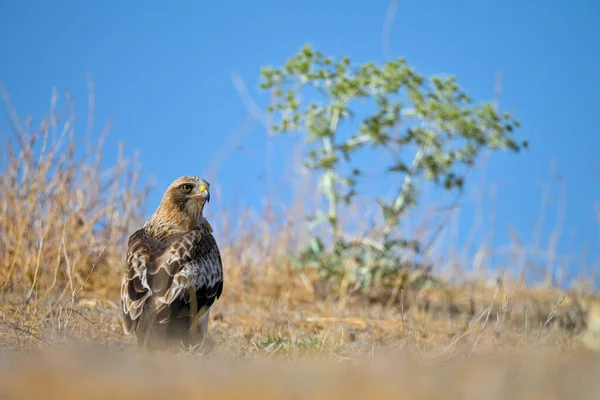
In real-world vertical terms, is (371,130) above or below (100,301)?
above

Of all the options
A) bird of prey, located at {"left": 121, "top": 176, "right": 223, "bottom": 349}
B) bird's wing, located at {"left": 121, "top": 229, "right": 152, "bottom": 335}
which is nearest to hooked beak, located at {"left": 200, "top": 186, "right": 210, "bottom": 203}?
bird of prey, located at {"left": 121, "top": 176, "right": 223, "bottom": 349}

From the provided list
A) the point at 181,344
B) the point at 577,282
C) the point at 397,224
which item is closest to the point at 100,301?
the point at 181,344

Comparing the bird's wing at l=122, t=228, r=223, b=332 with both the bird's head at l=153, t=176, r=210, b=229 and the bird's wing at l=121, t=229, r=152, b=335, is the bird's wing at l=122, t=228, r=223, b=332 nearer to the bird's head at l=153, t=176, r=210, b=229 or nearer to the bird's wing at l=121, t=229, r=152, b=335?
the bird's wing at l=121, t=229, r=152, b=335

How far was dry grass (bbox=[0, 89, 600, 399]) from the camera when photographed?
146cm

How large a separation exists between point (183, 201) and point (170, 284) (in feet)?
3.08

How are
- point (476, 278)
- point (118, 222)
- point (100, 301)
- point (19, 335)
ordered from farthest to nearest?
point (476, 278) → point (118, 222) → point (100, 301) → point (19, 335)

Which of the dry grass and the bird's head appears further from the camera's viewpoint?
the bird's head

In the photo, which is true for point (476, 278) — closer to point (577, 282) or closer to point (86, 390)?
point (577, 282)

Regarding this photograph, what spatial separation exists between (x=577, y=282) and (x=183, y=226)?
24.3ft

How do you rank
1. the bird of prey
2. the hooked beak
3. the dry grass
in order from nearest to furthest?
1. the dry grass
2. the bird of prey
3. the hooked beak

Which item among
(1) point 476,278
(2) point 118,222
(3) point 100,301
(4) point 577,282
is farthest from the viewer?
(1) point 476,278

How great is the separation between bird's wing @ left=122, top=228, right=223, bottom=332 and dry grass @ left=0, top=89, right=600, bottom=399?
353mm

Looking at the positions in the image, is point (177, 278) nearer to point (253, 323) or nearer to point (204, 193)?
point (204, 193)

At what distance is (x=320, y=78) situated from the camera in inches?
360
